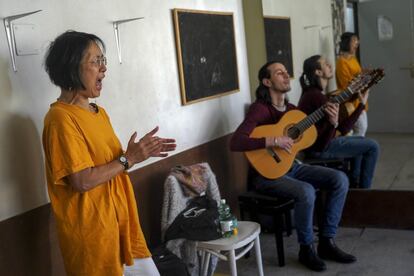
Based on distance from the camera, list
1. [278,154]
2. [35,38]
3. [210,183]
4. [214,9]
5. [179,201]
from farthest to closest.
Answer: [214,9], [278,154], [210,183], [179,201], [35,38]

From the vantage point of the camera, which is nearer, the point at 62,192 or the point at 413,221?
the point at 62,192

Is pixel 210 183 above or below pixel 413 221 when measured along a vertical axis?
above

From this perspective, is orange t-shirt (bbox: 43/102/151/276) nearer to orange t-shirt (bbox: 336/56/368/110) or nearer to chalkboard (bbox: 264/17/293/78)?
orange t-shirt (bbox: 336/56/368/110)

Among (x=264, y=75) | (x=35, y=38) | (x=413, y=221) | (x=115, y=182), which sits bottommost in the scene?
(x=413, y=221)

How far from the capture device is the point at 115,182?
5.50 feet

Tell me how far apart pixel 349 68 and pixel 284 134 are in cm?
73

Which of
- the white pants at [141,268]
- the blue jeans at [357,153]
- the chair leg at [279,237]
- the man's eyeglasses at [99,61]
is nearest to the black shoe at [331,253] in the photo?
the chair leg at [279,237]

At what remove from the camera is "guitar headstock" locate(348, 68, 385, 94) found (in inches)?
111

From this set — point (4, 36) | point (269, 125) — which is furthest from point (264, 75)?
point (4, 36)

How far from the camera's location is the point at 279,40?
3393mm

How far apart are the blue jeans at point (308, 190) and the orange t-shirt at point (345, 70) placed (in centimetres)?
61

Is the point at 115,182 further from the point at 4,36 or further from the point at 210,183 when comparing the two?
the point at 210,183

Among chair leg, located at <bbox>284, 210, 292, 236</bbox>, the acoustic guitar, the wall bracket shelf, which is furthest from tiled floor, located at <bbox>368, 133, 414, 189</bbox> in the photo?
the wall bracket shelf

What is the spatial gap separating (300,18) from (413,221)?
5.23 ft
